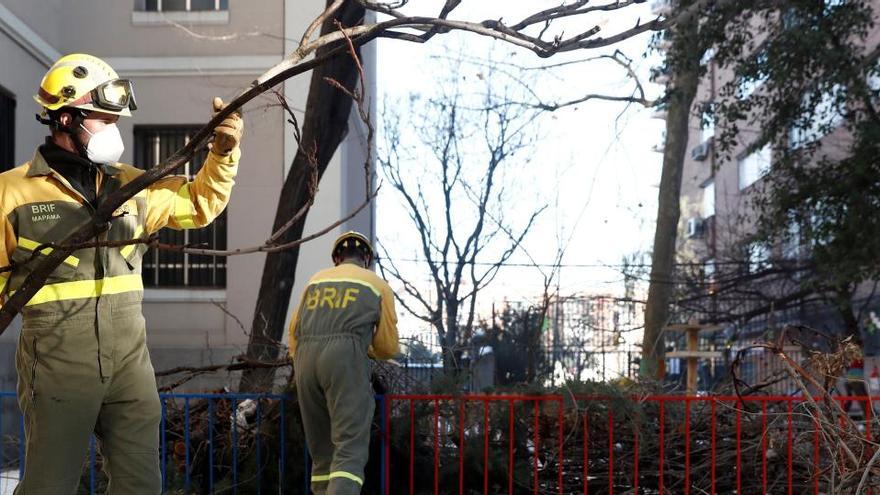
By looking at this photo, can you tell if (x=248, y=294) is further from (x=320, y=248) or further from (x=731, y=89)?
(x=731, y=89)

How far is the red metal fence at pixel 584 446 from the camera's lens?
5.83m

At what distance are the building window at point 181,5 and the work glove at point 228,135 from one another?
11.9 meters

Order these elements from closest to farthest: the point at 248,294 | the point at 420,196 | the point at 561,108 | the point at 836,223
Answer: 1. the point at 836,223
2. the point at 248,294
3. the point at 561,108
4. the point at 420,196

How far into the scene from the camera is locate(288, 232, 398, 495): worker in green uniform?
540 centimetres

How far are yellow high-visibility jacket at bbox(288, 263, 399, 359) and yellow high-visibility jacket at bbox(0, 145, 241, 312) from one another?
6.99 ft

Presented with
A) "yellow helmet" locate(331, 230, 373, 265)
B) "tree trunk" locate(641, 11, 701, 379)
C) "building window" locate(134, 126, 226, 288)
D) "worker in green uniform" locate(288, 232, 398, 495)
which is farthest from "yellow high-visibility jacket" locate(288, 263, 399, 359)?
"tree trunk" locate(641, 11, 701, 379)

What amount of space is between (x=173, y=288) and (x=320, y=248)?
7.01 ft

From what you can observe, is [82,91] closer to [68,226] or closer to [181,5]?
[68,226]

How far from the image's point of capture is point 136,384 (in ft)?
11.4

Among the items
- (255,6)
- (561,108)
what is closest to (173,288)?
(255,6)

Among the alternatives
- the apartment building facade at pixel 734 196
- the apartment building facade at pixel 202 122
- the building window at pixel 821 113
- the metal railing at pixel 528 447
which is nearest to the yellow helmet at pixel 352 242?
the metal railing at pixel 528 447

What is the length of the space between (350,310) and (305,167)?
10.8 ft

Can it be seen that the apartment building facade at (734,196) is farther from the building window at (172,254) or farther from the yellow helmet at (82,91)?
the yellow helmet at (82,91)

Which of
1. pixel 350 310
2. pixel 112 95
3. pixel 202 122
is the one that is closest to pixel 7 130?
pixel 202 122
